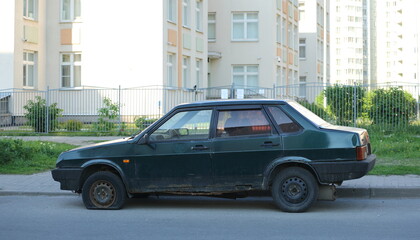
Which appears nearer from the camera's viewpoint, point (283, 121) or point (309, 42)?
point (283, 121)

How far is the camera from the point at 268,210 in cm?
1011

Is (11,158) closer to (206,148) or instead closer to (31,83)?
(206,148)

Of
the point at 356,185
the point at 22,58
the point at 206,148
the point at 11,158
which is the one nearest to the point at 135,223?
the point at 206,148

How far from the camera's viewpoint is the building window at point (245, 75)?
43438mm

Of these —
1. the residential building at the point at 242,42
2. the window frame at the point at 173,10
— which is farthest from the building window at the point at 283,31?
the window frame at the point at 173,10

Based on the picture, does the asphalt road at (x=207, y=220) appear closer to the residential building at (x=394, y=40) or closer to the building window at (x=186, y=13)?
the building window at (x=186, y=13)

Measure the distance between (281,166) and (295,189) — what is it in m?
0.38

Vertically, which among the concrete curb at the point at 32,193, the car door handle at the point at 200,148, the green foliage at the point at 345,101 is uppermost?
the green foliage at the point at 345,101

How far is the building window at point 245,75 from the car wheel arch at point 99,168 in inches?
1316

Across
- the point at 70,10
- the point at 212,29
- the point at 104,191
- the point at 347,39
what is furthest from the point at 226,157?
the point at 347,39

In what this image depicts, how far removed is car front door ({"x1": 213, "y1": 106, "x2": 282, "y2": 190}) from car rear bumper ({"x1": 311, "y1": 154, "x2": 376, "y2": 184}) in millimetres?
617

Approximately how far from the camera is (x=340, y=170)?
9.43 metres

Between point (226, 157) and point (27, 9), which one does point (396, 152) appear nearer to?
point (226, 157)

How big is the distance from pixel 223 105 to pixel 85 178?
235cm
